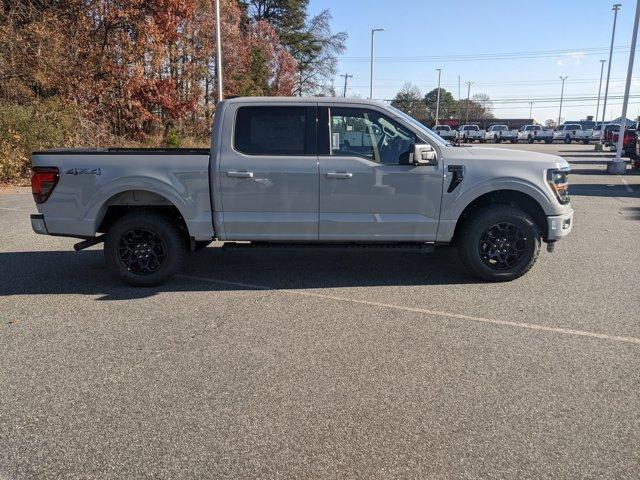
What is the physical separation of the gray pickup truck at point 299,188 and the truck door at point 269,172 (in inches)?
0.4

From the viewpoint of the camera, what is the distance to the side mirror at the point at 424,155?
17.5 ft

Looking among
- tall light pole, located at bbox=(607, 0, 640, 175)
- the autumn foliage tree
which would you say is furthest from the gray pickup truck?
tall light pole, located at bbox=(607, 0, 640, 175)

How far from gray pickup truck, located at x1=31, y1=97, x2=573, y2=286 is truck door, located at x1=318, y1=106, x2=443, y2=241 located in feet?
0.04

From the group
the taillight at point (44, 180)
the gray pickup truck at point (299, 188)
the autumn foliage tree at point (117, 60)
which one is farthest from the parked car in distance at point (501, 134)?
the taillight at point (44, 180)

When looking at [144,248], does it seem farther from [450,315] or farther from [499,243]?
[499,243]

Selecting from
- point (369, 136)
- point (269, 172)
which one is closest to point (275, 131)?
point (269, 172)

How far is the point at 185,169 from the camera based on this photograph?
5.48 m

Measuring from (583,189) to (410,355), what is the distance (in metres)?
12.7

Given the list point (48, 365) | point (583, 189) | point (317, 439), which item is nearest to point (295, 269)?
point (48, 365)

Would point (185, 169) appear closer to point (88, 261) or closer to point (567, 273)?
point (88, 261)

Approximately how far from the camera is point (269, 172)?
17.9 feet

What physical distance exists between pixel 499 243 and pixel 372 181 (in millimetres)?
1594

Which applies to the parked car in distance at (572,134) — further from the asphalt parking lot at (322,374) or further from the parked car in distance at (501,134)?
the asphalt parking lot at (322,374)

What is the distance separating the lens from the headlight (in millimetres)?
5652
